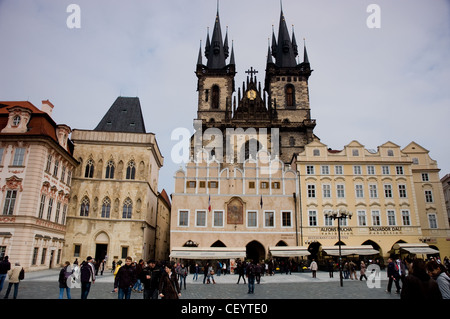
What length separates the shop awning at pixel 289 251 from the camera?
1173 inches

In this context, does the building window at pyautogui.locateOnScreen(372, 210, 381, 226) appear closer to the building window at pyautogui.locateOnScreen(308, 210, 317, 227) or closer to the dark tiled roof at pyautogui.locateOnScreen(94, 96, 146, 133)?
the building window at pyautogui.locateOnScreen(308, 210, 317, 227)

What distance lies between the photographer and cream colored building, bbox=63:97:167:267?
31.6 m

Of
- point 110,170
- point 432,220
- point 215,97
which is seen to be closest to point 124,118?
point 110,170

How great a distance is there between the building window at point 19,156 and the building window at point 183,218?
1446 centimetres

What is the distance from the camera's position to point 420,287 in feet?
15.6

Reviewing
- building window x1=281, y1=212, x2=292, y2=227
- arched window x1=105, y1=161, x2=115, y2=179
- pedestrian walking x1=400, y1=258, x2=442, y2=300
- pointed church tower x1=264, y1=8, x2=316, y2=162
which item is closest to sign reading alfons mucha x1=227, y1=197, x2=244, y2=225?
building window x1=281, y1=212, x2=292, y2=227

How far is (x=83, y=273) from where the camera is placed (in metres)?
10.4

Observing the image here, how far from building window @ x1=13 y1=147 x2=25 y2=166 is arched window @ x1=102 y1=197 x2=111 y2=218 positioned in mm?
8796

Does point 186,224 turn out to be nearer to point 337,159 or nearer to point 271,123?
point 337,159

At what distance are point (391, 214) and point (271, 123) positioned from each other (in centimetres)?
2194

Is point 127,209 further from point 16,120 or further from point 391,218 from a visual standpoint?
point 391,218

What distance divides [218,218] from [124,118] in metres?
15.4

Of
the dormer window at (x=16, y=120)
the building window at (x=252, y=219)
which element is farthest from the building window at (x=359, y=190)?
the dormer window at (x=16, y=120)

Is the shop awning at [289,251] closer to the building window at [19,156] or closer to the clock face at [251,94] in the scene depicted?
the building window at [19,156]
